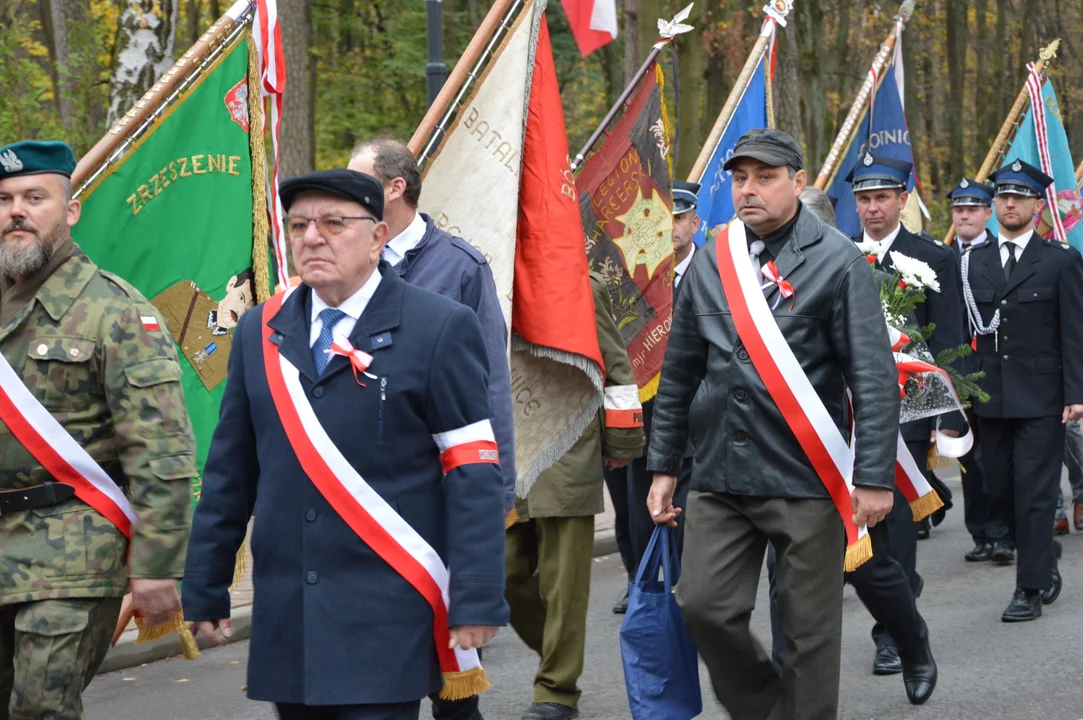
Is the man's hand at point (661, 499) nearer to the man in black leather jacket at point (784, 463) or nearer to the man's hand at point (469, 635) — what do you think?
the man in black leather jacket at point (784, 463)

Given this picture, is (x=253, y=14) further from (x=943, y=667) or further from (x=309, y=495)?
(x=943, y=667)

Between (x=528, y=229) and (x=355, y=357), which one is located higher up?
(x=528, y=229)

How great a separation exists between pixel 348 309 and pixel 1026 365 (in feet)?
18.8

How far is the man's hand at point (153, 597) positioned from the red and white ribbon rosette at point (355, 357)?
32.3 inches

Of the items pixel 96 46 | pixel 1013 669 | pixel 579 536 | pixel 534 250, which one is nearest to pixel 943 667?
pixel 1013 669

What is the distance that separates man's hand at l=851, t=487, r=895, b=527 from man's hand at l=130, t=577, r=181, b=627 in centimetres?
→ 212

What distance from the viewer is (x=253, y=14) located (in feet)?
21.0

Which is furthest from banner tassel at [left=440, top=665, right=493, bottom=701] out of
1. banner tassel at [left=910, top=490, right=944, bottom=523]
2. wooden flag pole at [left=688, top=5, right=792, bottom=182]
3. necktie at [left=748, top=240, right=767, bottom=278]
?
wooden flag pole at [left=688, top=5, right=792, bottom=182]

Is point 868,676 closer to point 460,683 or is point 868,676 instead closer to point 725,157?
point 460,683

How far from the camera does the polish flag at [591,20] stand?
8125 mm

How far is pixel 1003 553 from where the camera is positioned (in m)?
10.0

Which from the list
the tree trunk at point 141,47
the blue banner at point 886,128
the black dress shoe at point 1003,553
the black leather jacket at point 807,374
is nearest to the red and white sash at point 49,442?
the black leather jacket at point 807,374

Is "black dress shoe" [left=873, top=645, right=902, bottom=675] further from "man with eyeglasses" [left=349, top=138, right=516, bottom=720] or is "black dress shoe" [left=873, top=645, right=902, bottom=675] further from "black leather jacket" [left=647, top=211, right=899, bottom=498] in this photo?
"man with eyeglasses" [left=349, top=138, right=516, bottom=720]

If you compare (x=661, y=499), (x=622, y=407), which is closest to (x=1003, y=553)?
(x=622, y=407)
